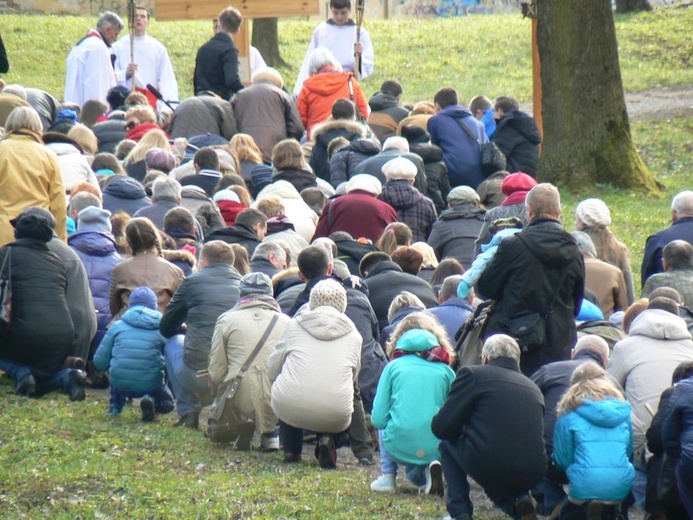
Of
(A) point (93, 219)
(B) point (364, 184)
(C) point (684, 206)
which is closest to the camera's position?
(C) point (684, 206)

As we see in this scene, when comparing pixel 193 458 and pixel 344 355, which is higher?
pixel 344 355

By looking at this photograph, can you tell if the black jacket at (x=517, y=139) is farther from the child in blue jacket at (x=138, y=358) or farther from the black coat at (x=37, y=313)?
the black coat at (x=37, y=313)

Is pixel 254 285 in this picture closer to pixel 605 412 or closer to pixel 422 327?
pixel 422 327

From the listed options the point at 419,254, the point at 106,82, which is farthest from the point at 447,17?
the point at 419,254

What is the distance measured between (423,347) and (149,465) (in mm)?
1949

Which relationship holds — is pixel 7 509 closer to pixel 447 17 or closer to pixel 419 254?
pixel 419 254

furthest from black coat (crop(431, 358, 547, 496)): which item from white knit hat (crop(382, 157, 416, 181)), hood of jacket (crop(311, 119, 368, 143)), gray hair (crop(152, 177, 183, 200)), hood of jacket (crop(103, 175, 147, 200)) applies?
hood of jacket (crop(311, 119, 368, 143))

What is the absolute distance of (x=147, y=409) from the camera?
10.4 meters

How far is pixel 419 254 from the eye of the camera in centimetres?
1130

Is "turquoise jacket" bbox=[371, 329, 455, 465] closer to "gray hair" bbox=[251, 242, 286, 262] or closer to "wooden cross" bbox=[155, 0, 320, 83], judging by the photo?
"gray hair" bbox=[251, 242, 286, 262]

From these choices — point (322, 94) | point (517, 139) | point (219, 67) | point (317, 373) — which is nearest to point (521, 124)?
point (517, 139)

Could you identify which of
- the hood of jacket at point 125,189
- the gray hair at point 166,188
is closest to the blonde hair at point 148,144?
the hood of jacket at point 125,189

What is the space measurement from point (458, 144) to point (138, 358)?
6.89 m

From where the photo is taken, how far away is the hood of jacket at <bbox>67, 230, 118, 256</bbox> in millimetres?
11758
